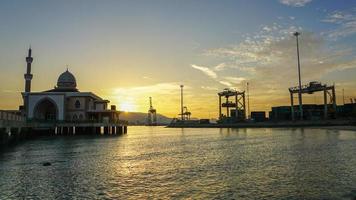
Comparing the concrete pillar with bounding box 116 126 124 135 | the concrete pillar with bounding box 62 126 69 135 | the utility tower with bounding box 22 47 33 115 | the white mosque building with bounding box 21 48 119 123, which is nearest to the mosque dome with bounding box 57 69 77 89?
the white mosque building with bounding box 21 48 119 123

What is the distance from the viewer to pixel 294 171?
25344 millimetres

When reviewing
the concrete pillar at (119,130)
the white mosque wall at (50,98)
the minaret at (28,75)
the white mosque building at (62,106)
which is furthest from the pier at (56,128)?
the minaret at (28,75)

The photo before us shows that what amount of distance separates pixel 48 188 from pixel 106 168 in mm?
9059

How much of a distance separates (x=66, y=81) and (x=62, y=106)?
16.1 metres

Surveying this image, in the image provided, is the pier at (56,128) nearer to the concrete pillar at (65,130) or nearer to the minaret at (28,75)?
the concrete pillar at (65,130)

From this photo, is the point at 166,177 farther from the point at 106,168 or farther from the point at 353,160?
the point at 353,160

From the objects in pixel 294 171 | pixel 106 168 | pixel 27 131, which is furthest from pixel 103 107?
pixel 294 171

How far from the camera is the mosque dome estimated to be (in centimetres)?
11223

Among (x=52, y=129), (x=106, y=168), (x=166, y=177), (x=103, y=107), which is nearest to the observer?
(x=166, y=177)

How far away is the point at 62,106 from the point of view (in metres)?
99.1

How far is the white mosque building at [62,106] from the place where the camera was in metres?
98.5

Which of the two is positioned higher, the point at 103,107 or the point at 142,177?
the point at 103,107

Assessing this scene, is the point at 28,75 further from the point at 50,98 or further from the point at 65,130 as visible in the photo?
the point at 65,130

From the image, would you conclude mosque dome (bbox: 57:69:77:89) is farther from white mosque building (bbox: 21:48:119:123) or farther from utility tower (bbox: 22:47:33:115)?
utility tower (bbox: 22:47:33:115)
